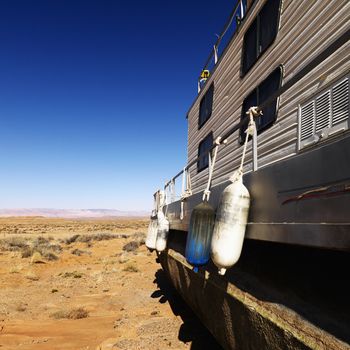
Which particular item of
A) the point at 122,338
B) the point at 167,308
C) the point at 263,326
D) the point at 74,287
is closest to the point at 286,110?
the point at 263,326

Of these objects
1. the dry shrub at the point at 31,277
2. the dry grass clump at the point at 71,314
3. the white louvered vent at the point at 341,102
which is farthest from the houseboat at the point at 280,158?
the dry shrub at the point at 31,277

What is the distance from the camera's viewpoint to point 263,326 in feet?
10.2

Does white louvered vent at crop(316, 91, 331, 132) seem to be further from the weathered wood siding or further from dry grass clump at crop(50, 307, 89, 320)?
dry grass clump at crop(50, 307, 89, 320)

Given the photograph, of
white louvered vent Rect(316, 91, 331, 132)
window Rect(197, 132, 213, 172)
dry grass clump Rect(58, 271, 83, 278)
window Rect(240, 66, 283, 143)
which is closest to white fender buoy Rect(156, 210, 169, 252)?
window Rect(197, 132, 213, 172)

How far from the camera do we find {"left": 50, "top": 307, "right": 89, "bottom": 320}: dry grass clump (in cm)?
912

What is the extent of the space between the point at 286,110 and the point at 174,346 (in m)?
5.14

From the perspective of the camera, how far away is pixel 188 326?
7.83 meters

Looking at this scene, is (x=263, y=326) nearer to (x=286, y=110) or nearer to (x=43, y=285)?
(x=286, y=110)

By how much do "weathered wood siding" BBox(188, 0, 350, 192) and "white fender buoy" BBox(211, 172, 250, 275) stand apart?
1.32 metres

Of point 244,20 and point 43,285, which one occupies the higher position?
point 244,20

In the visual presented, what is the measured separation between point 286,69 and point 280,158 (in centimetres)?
163

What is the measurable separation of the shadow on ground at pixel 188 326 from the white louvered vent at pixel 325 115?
15.7ft

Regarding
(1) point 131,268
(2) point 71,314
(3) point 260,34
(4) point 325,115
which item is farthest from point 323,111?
(1) point 131,268

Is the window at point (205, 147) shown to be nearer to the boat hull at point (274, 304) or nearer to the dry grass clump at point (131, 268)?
the boat hull at point (274, 304)
